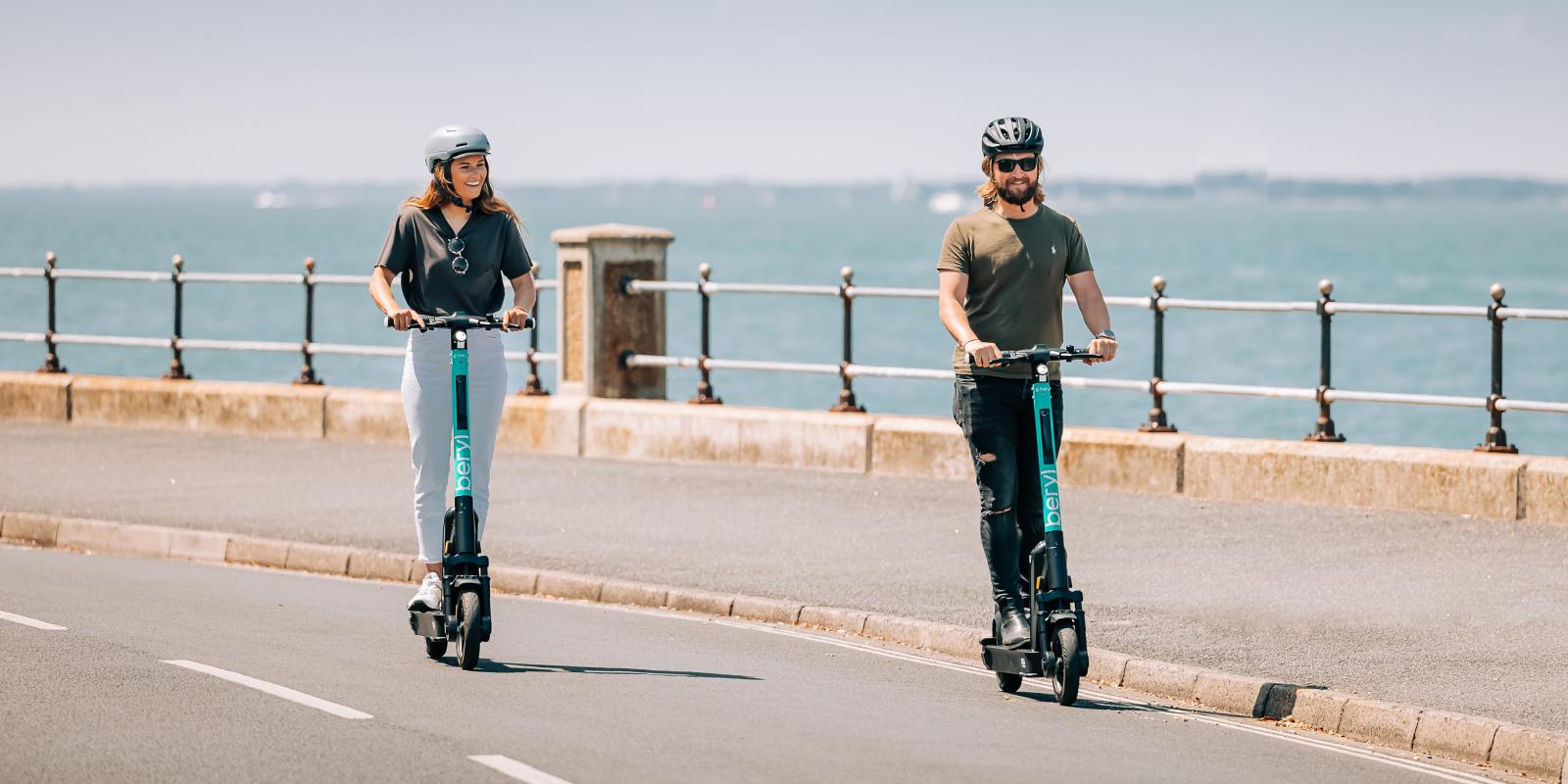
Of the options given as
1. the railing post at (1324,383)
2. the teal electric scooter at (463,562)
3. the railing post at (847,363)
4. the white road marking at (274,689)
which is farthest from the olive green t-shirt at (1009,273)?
the railing post at (847,363)

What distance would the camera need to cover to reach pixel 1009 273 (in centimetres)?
798

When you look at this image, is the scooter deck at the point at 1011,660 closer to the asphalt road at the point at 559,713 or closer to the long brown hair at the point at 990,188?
the asphalt road at the point at 559,713

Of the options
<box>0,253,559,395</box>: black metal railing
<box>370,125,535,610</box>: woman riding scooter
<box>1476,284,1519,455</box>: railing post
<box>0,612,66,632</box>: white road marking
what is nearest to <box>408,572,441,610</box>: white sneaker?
<box>370,125,535,610</box>: woman riding scooter

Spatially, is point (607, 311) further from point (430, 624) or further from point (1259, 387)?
point (430, 624)

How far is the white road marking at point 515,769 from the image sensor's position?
21.2 feet

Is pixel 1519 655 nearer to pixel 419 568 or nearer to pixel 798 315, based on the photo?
pixel 419 568

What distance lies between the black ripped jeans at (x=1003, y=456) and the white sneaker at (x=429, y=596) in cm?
201

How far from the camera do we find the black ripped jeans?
26.5 feet

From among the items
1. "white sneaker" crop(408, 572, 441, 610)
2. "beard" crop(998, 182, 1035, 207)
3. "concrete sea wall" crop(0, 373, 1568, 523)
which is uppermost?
"beard" crop(998, 182, 1035, 207)

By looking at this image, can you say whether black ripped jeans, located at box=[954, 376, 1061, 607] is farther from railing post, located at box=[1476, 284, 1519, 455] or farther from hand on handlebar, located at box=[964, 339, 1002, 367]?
railing post, located at box=[1476, 284, 1519, 455]

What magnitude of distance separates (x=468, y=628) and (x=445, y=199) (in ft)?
5.14

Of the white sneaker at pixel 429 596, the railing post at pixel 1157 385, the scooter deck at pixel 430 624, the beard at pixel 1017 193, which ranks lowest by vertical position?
the scooter deck at pixel 430 624

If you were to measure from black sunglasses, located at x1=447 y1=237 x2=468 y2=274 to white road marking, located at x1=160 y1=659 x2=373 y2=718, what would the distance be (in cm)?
164

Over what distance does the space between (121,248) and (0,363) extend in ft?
228
